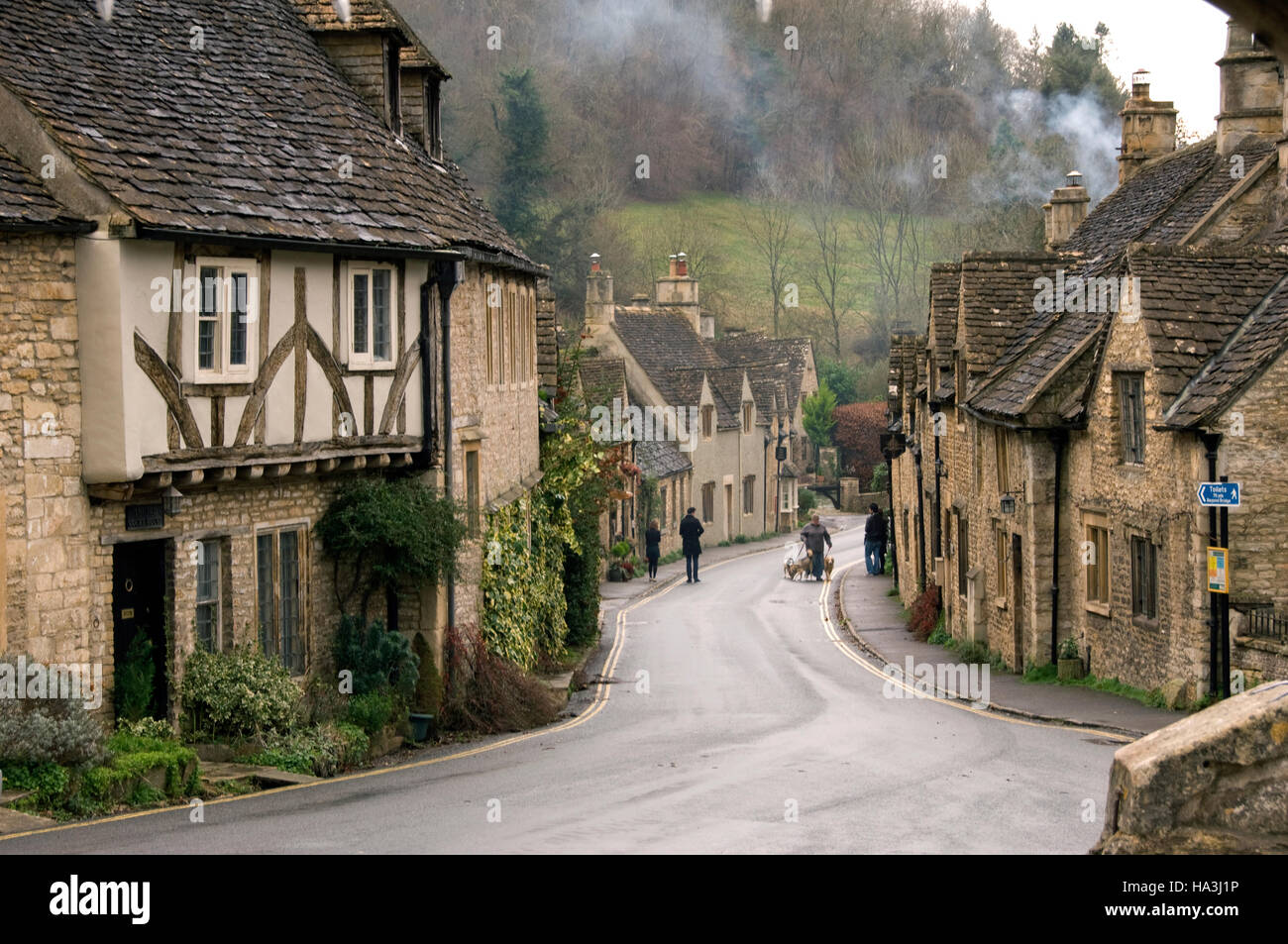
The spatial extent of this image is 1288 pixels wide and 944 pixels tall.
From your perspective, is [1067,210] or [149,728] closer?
[149,728]

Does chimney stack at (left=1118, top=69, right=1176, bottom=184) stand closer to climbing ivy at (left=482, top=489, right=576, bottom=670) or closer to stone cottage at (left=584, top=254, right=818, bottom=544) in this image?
climbing ivy at (left=482, top=489, right=576, bottom=670)

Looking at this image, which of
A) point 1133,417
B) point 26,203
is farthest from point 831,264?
point 26,203

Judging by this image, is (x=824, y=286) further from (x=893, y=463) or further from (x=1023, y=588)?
(x=1023, y=588)

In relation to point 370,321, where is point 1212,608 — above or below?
below

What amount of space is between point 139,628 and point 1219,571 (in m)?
12.8

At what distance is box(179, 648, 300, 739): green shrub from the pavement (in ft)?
33.7

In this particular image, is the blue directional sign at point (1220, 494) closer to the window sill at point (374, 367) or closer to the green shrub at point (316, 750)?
the window sill at point (374, 367)

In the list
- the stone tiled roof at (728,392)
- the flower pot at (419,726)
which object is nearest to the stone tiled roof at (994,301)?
the flower pot at (419,726)

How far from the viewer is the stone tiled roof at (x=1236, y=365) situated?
1942 centimetres

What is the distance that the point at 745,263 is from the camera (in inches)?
3762

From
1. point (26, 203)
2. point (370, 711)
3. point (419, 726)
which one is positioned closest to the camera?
point (26, 203)

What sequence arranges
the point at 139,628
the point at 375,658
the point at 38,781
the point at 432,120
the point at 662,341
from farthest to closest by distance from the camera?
1. the point at 662,341
2. the point at 432,120
3. the point at 375,658
4. the point at 139,628
5. the point at 38,781

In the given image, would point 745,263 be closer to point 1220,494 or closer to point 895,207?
point 895,207

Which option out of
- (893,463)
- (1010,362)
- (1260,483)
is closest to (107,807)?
(1260,483)
